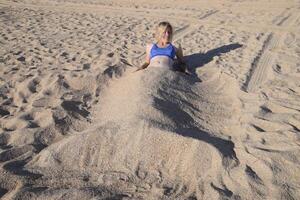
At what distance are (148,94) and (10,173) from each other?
5.22ft

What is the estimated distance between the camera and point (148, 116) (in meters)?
3.49

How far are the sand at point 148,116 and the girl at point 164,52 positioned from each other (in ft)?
0.99

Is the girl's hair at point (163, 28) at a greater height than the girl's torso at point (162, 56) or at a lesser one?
greater

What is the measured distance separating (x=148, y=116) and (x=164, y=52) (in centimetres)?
183

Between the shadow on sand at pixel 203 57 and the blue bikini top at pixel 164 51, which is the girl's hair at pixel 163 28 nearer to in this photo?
the blue bikini top at pixel 164 51

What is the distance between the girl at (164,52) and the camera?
5.02m

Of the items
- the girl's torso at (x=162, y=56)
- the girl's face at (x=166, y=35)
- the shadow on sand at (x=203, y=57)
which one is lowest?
the shadow on sand at (x=203, y=57)

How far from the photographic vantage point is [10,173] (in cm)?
296

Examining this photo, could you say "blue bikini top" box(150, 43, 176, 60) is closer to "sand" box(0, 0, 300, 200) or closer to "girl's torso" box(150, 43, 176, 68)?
"girl's torso" box(150, 43, 176, 68)

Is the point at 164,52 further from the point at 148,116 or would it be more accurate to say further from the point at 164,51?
the point at 148,116

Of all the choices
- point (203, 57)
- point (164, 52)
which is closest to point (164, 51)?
point (164, 52)

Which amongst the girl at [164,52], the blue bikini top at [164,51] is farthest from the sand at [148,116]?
the blue bikini top at [164,51]

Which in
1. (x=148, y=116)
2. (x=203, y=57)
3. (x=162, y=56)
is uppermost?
(x=148, y=116)

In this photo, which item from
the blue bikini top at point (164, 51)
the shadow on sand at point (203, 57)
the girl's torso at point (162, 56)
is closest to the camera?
the girl's torso at point (162, 56)
